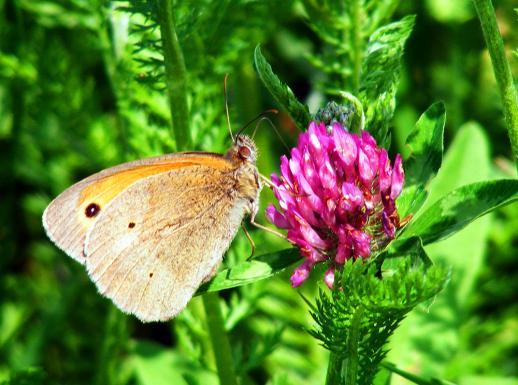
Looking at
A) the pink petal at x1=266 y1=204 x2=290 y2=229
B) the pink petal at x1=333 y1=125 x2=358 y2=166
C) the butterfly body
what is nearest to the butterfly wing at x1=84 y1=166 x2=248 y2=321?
the butterfly body

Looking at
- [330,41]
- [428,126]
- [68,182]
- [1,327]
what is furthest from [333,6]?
[1,327]

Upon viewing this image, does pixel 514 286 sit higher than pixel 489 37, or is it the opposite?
pixel 489 37

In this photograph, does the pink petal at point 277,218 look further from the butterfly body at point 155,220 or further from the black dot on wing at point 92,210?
the black dot on wing at point 92,210

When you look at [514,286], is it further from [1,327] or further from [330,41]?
[1,327]

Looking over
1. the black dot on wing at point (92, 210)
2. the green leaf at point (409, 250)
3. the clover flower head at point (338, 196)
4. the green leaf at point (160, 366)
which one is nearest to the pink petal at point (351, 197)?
the clover flower head at point (338, 196)

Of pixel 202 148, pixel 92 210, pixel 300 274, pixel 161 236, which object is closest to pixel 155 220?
pixel 161 236

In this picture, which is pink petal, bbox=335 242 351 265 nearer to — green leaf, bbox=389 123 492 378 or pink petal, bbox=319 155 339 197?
pink petal, bbox=319 155 339 197
